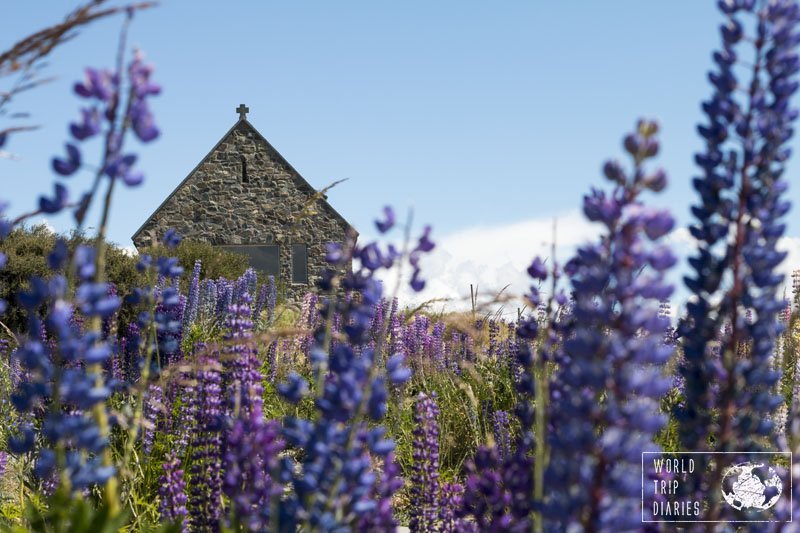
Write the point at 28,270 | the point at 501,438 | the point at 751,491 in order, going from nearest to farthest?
the point at 751,491, the point at 501,438, the point at 28,270

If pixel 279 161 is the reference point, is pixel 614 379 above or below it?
below

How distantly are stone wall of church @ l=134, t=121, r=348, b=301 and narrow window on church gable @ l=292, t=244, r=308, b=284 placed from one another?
0.14m

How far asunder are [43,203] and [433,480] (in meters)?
1.83

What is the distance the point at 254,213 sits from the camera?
28.1 metres

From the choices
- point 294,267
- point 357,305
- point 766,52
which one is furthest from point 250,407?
point 294,267

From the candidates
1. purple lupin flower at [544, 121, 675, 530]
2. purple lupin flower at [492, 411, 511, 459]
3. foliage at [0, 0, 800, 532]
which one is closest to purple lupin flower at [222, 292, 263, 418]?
foliage at [0, 0, 800, 532]

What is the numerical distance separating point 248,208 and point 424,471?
A: 1010 inches

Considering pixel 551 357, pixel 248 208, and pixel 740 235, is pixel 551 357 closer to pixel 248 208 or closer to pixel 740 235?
pixel 740 235

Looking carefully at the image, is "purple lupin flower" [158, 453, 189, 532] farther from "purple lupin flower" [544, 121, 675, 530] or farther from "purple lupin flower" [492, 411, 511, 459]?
"purple lupin flower" [544, 121, 675, 530]

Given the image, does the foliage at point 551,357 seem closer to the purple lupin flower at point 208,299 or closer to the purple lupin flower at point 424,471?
the purple lupin flower at point 424,471

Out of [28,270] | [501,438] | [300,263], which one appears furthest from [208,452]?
[300,263]

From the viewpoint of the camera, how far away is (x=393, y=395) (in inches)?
248

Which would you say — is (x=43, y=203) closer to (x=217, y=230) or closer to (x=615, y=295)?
(x=615, y=295)

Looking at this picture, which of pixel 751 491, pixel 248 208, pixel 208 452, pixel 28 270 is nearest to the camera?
pixel 751 491
